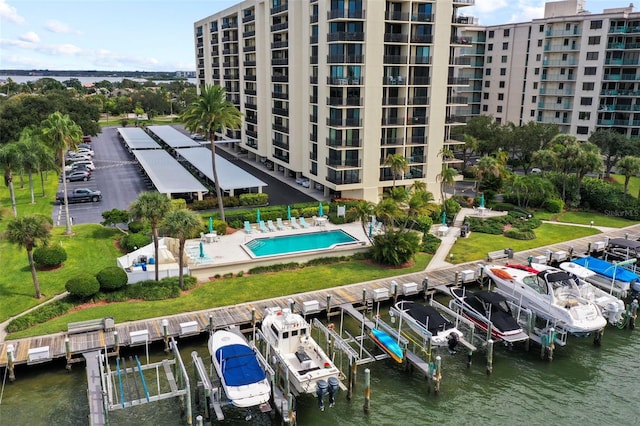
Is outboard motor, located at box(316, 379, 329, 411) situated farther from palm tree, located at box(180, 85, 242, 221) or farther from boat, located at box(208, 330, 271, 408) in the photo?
palm tree, located at box(180, 85, 242, 221)

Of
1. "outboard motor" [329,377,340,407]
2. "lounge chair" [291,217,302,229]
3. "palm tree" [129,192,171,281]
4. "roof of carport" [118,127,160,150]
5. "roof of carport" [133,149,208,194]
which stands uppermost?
"palm tree" [129,192,171,281]

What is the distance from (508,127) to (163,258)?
2558 inches

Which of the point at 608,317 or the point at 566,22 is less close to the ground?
the point at 566,22

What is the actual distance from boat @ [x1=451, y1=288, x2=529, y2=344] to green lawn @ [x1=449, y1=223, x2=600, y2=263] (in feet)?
32.3

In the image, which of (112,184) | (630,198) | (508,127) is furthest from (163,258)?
(508,127)

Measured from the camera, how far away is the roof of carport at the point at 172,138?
302ft

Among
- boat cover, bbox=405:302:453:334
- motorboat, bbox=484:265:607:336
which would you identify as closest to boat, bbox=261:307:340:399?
boat cover, bbox=405:302:453:334

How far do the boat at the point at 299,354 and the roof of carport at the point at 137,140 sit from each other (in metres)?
70.4

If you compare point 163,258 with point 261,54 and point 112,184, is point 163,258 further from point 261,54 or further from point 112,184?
point 261,54

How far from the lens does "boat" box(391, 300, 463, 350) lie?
3109 cm

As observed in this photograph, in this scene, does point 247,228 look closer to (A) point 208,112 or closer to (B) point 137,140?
(A) point 208,112

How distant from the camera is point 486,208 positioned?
6222 cm

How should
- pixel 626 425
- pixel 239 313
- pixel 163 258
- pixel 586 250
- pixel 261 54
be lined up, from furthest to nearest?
pixel 261 54, pixel 586 250, pixel 163 258, pixel 239 313, pixel 626 425

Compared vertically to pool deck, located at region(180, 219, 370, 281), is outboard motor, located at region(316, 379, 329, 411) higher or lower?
lower
